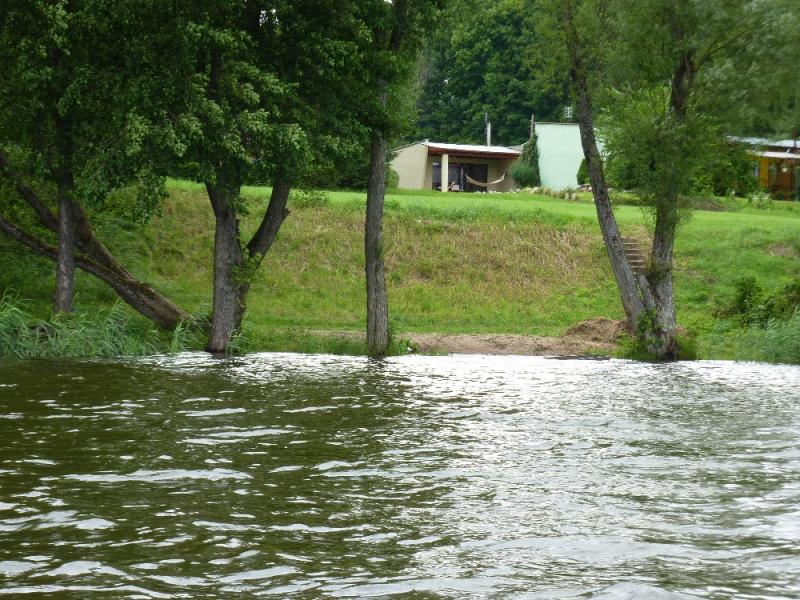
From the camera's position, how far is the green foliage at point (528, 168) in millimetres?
68125

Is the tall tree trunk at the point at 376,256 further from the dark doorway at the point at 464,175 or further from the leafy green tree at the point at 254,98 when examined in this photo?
the dark doorway at the point at 464,175

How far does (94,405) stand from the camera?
16.1 meters

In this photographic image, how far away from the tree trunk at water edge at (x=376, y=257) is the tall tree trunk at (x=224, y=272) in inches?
132

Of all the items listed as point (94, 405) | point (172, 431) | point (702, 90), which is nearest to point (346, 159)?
point (702, 90)

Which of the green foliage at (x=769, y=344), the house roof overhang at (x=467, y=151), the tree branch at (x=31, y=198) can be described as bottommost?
the green foliage at (x=769, y=344)

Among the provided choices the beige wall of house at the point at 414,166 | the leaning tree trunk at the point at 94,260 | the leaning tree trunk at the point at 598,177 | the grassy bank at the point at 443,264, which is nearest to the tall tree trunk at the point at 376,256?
the leaning tree trunk at the point at 94,260

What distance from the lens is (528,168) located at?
224 ft

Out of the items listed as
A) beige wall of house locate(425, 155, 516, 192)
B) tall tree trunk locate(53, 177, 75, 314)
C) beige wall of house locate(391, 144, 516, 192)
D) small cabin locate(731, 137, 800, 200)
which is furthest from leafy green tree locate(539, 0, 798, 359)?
small cabin locate(731, 137, 800, 200)

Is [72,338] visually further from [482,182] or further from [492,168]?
[492,168]

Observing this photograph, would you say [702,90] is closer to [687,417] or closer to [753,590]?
[687,417]

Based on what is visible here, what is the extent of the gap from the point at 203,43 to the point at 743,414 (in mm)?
14263

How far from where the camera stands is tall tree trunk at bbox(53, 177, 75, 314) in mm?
26156

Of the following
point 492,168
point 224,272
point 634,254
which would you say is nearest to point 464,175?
point 492,168

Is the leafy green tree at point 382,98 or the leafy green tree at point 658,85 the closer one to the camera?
the leafy green tree at point 658,85
